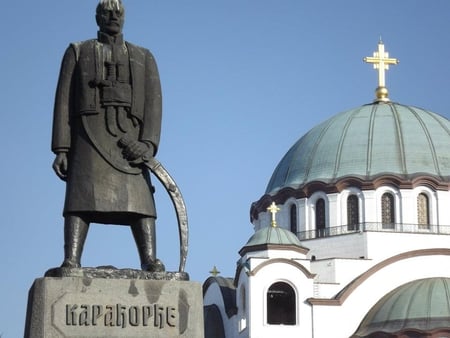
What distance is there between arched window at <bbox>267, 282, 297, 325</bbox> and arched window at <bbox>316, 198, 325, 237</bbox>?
11.1ft

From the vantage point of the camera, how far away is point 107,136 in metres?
10.1

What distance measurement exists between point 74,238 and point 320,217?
35.2 metres

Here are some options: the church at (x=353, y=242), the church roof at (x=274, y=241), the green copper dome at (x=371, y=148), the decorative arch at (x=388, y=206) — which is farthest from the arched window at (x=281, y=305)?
the green copper dome at (x=371, y=148)

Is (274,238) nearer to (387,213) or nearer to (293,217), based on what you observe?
(293,217)

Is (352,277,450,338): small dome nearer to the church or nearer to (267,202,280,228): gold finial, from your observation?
the church

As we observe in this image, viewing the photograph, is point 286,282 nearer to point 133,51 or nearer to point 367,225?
point 367,225

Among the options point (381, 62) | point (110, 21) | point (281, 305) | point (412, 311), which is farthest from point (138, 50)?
point (381, 62)

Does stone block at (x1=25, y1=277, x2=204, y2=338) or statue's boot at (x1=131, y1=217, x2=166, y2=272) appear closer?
stone block at (x1=25, y1=277, x2=204, y2=338)

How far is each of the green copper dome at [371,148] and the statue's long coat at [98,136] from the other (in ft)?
113

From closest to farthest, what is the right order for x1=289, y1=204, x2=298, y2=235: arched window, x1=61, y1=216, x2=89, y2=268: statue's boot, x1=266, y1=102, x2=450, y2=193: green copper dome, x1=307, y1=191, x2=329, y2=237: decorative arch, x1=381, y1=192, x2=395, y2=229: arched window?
x1=61, y1=216, x2=89, y2=268: statue's boot, x1=381, y1=192, x2=395, y2=229: arched window, x1=307, y1=191, x2=329, y2=237: decorative arch, x1=266, y1=102, x2=450, y2=193: green copper dome, x1=289, y1=204, x2=298, y2=235: arched window

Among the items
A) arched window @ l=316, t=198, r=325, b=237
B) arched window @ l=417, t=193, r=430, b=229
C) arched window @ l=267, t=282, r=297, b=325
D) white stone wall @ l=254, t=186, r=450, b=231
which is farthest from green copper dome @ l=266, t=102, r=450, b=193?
arched window @ l=267, t=282, r=297, b=325

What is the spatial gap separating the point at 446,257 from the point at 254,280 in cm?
765

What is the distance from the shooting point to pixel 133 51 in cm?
1036

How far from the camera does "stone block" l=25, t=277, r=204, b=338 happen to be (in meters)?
9.49
